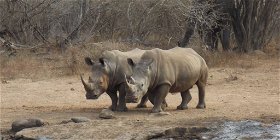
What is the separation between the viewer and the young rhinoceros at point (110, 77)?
9.93 meters

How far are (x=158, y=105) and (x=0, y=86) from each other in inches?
225

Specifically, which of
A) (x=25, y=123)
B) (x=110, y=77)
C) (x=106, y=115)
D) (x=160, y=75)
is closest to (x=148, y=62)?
(x=160, y=75)

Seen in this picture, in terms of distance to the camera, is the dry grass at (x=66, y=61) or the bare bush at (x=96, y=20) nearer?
the dry grass at (x=66, y=61)

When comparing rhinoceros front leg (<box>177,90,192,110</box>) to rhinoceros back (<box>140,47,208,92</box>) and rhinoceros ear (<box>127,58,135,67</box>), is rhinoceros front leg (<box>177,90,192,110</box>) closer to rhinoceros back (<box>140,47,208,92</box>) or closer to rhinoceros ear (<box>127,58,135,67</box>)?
rhinoceros back (<box>140,47,208,92</box>)

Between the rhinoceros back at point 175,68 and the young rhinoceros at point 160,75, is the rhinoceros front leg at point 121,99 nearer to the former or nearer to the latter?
the young rhinoceros at point 160,75

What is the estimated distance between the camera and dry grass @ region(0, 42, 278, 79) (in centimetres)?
1656

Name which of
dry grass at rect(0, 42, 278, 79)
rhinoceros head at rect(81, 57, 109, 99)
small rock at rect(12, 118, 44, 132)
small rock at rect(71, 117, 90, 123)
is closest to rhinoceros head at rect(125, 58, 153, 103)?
rhinoceros head at rect(81, 57, 109, 99)

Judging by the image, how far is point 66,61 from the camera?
17781 millimetres

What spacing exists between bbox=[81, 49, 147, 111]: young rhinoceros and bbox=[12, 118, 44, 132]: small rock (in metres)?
1.10

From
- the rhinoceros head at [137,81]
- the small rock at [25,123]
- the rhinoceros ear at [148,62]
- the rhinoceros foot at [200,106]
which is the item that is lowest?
the rhinoceros foot at [200,106]

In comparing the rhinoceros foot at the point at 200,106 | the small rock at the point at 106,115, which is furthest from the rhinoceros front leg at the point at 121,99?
the rhinoceros foot at the point at 200,106

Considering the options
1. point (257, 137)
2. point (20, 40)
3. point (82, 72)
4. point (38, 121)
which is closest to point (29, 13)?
point (20, 40)

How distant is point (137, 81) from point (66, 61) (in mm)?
8435

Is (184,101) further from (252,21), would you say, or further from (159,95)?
(252,21)
